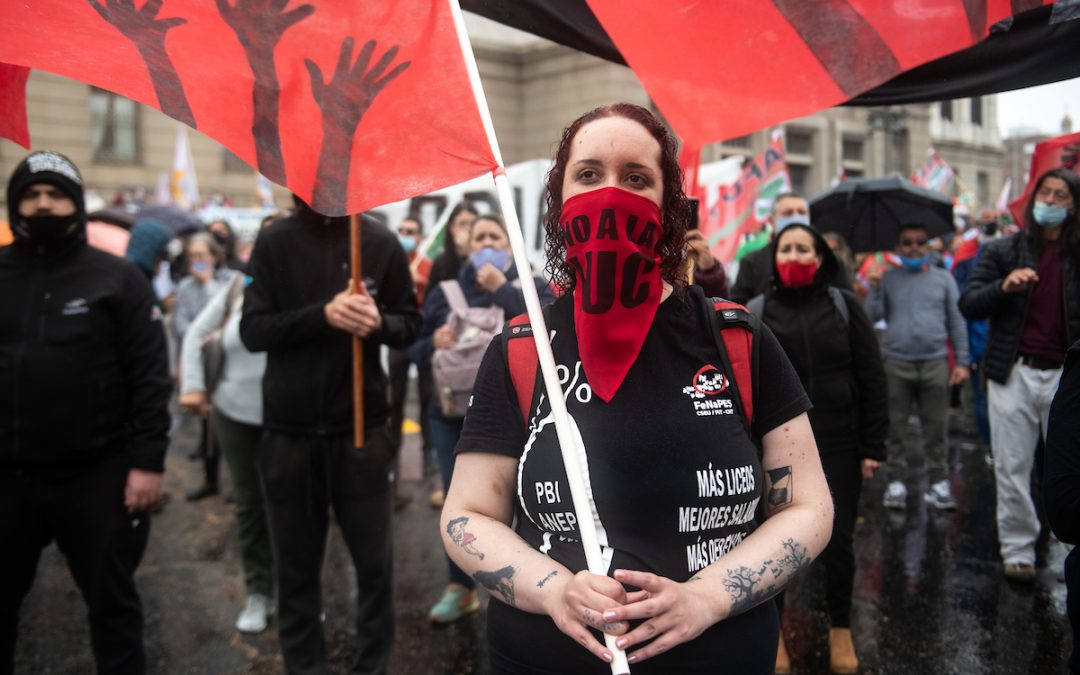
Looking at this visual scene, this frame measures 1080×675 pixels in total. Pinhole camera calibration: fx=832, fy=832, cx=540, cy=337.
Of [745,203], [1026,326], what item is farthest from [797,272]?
[745,203]

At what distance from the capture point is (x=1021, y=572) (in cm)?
467

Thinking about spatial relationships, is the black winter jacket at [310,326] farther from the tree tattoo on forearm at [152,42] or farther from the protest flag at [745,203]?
the protest flag at [745,203]

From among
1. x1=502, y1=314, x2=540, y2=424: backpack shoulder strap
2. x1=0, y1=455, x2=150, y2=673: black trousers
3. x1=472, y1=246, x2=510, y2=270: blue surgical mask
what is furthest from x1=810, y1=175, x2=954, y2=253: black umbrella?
x1=0, y1=455, x2=150, y2=673: black trousers

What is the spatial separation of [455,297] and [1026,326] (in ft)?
10.3

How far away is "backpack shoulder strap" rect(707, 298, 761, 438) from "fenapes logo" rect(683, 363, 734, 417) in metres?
0.02

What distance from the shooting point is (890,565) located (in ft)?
16.6

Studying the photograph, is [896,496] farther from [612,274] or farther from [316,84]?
[316,84]

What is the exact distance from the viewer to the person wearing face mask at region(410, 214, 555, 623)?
434 cm

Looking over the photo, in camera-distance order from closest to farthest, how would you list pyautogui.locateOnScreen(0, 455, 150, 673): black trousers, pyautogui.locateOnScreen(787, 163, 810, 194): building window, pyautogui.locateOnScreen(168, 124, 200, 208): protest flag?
pyautogui.locateOnScreen(0, 455, 150, 673): black trousers
pyautogui.locateOnScreen(168, 124, 200, 208): protest flag
pyautogui.locateOnScreen(787, 163, 810, 194): building window

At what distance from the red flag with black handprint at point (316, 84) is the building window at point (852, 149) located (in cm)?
2823

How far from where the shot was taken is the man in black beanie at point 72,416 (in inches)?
120

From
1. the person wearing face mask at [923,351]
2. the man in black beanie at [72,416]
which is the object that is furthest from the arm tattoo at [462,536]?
the person wearing face mask at [923,351]

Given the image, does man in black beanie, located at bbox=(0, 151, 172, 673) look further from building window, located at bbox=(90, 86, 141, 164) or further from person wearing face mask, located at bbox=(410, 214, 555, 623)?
building window, located at bbox=(90, 86, 141, 164)

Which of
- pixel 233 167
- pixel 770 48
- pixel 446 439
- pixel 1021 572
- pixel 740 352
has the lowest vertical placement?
pixel 1021 572
